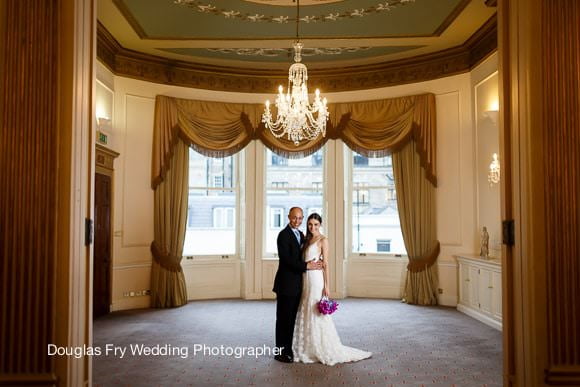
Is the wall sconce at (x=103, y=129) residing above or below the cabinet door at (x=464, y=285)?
above

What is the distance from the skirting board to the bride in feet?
6.66

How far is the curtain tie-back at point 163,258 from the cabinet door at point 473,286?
415 centimetres

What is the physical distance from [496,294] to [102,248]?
4917 millimetres

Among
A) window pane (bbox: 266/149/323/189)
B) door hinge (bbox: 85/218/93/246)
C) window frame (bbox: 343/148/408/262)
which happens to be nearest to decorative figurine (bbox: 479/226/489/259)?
window frame (bbox: 343/148/408/262)

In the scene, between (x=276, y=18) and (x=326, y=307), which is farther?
(x=276, y=18)

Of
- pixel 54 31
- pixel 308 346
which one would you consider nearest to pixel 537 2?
pixel 54 31

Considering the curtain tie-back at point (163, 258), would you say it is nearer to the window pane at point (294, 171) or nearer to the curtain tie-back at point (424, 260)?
the window pane at point (294, 171)

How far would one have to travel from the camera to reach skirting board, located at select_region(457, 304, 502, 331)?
6065 mm

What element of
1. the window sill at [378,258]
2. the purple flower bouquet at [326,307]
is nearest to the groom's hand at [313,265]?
the purple flower bouquet at [326,307]

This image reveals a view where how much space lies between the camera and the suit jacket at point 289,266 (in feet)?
15.5

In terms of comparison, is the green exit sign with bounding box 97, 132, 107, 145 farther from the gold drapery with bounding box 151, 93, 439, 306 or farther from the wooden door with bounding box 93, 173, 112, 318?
the gold drapery with bounding box 151, 93, 439, 306

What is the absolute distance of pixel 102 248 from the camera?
6.91 metres

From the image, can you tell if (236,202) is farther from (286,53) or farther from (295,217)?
(295,217)

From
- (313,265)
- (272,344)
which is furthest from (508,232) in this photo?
(272,344)
